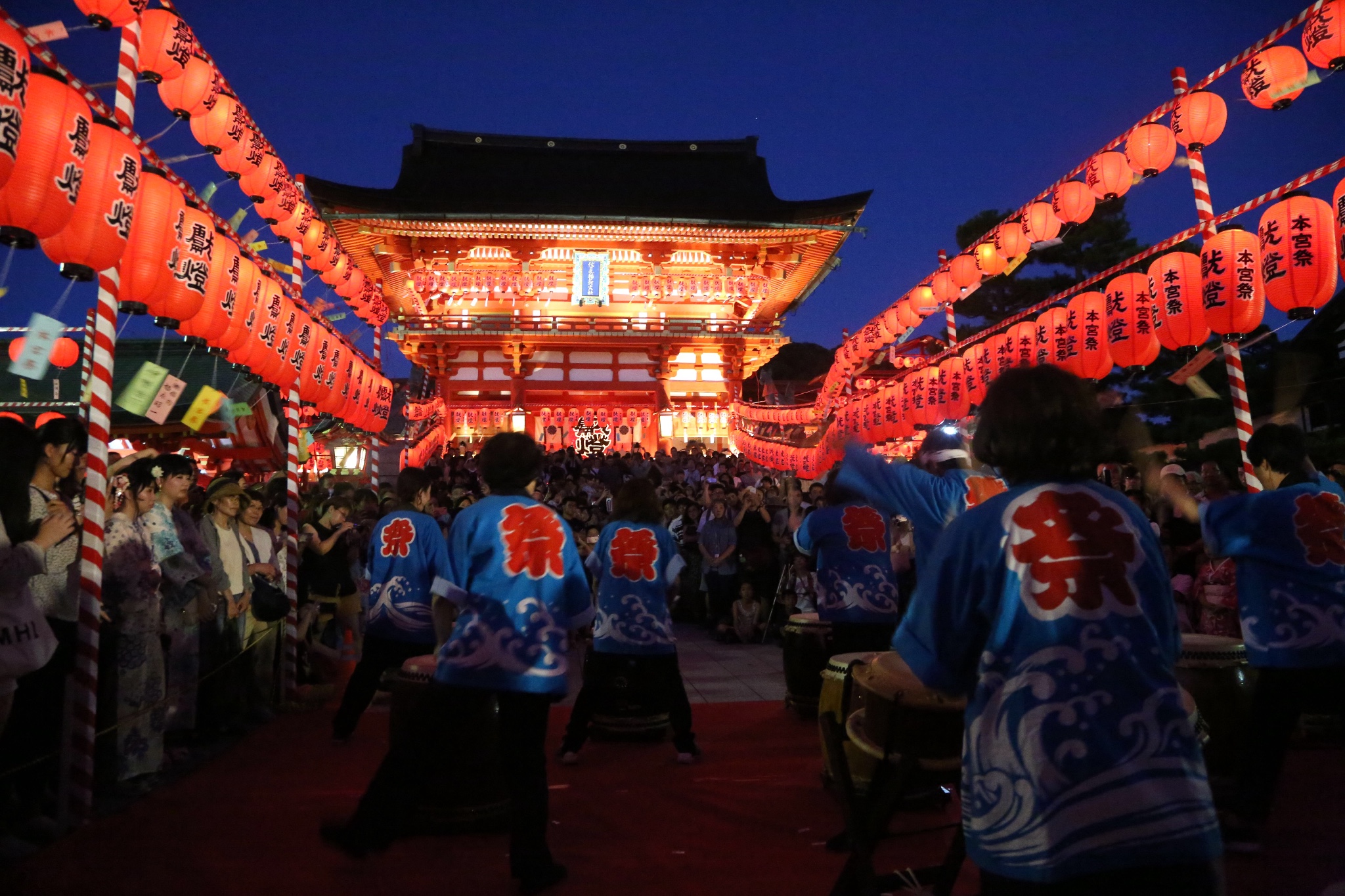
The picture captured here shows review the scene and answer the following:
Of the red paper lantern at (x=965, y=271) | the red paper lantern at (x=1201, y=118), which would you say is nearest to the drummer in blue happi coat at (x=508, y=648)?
the red paper lantern at (x=1201, y=118)

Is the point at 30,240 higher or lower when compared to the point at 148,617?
higher

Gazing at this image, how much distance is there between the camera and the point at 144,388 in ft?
14.7

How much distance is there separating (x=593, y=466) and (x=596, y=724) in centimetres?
1414

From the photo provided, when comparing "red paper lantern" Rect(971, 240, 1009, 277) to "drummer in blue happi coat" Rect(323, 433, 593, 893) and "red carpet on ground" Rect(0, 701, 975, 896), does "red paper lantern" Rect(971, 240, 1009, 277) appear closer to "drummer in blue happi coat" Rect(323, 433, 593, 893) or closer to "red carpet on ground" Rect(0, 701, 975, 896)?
"red carpet on ground" Rect(0, 701, 975, 896)

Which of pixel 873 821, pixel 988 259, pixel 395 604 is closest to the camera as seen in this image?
pixel 873 821

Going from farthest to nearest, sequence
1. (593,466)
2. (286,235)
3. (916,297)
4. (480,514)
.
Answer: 1. (593,466)
2. (916,297)
3. (286,235)
4. (480,514)

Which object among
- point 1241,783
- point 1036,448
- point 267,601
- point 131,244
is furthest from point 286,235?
point 1241,783

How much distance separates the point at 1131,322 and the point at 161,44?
785cm

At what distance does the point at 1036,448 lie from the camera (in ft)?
5.60

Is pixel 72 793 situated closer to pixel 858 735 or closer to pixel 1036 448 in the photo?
pixel 858 735

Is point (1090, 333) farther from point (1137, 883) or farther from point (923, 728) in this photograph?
point (1137, 883)

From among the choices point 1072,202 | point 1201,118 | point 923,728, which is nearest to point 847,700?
point 923,728

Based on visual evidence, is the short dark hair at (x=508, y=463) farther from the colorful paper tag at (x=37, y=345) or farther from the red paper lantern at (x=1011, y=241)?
the red paper lantern at (x=1011, y=241)

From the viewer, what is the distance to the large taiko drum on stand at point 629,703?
4.95 meters
